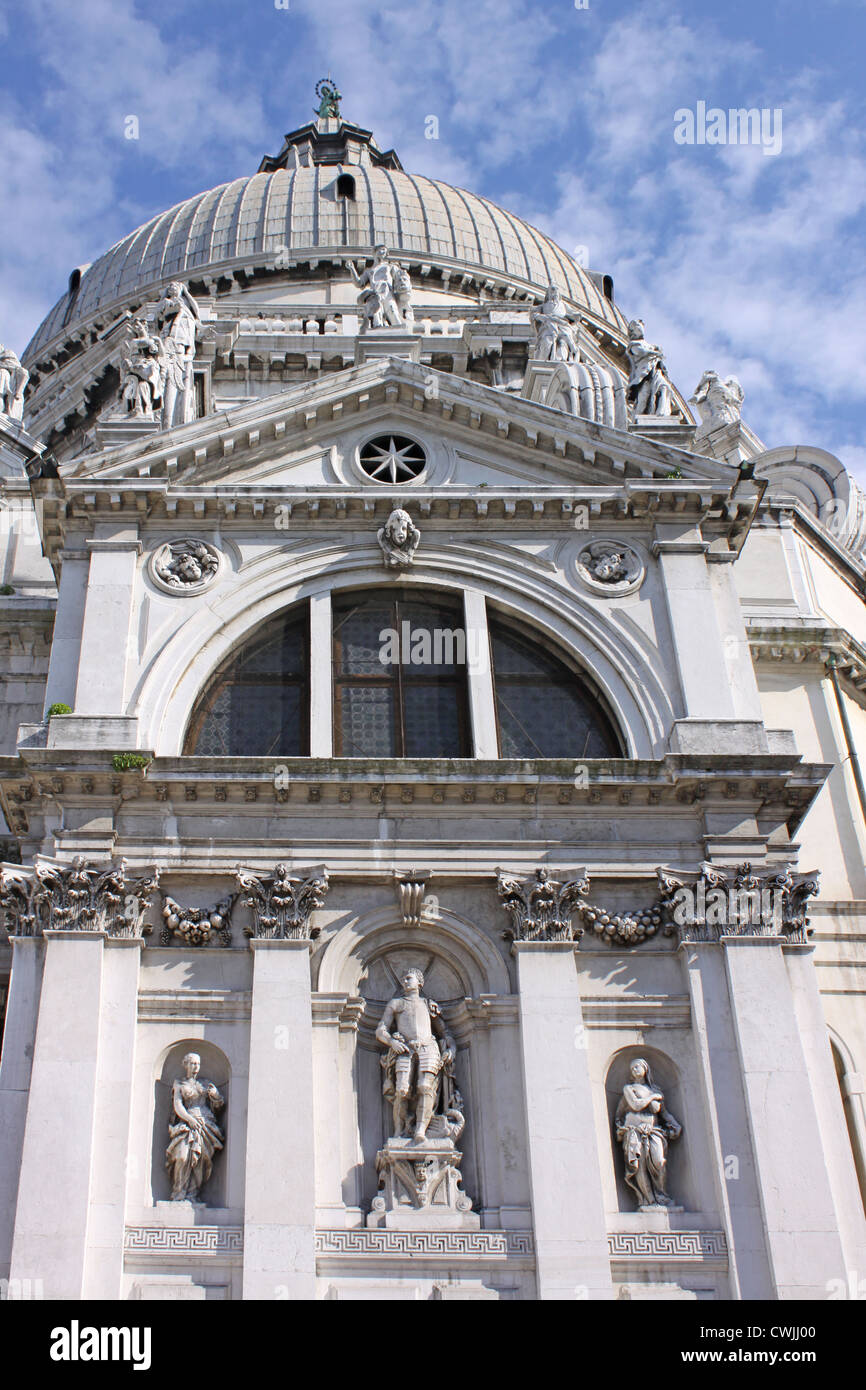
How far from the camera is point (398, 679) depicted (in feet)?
76.6

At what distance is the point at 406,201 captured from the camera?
1825 inches

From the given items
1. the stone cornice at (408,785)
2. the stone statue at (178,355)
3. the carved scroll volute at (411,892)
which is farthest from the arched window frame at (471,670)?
the stone statue at (178,355)

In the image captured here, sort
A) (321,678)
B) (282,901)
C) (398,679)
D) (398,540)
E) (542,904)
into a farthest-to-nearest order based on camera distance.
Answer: (398,540) → (398,679) → (321,678) → (542,904) → (282,901)

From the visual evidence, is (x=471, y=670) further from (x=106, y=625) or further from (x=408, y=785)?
(x=106, y=625)

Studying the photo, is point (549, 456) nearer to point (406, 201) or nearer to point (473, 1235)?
point (473, 1235)

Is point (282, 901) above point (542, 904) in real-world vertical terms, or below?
above

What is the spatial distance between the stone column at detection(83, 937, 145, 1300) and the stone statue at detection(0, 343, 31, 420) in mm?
18580

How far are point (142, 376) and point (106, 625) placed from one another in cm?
573

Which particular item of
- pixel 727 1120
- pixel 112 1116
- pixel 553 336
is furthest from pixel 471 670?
pixel 553 336

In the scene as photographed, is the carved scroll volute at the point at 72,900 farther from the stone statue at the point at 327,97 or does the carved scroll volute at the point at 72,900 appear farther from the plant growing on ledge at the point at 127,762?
the stone statue at the point at 327,97

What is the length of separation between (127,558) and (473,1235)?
1165 cm
